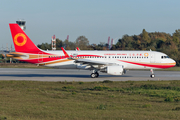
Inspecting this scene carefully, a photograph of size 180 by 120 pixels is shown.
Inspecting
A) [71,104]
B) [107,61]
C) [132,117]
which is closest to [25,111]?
[71,104]

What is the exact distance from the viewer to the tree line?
71.0 meters

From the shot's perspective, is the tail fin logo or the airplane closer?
the airplane

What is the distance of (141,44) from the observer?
86750 mm

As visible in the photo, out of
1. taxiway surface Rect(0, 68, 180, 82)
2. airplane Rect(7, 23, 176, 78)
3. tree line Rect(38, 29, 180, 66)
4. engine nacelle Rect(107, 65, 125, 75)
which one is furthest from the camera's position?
tree line Rect(38, 29, 180, 66)

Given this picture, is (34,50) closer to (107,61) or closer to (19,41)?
(19,41)

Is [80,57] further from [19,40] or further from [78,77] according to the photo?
[19,40]

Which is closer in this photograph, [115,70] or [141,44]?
[115,70]

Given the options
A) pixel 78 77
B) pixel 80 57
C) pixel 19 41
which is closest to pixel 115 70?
pixel 80 57

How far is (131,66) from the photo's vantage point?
33750 mm

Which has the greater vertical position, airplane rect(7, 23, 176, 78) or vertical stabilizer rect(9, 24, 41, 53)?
vertical stabilizer rect(9, 24, 41, 53)

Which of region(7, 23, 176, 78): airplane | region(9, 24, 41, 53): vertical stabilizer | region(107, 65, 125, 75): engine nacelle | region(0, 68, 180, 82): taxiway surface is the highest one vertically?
region(9, 24, 41, 53): vertical stabilizer

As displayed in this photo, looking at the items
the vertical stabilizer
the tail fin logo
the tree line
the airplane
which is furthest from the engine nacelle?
the tree line

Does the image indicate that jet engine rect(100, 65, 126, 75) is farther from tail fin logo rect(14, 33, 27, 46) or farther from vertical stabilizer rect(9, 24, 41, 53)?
tail fin logo rect(14, 33, 27, 46)

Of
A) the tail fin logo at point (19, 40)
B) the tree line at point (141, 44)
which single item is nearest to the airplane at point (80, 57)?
the tail fin logo at point (19, 40)
